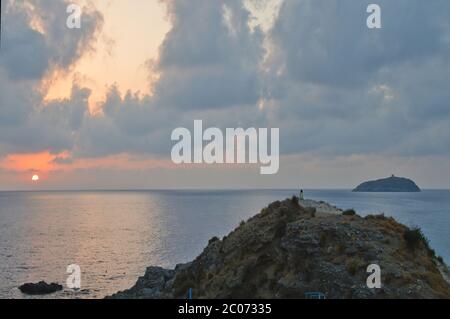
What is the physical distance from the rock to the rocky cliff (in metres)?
40.6

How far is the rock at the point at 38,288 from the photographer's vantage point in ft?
230

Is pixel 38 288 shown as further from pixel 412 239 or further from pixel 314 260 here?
pixel 412 239

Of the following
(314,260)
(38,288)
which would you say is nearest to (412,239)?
(314,260)

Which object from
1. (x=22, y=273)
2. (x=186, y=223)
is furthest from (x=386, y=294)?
(x=186, y=223)

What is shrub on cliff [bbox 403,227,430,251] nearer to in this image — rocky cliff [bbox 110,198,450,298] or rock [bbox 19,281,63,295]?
rocky cliff [bbox 110,198,450,298]

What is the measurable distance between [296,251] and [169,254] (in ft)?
242

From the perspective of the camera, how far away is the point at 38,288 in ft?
233

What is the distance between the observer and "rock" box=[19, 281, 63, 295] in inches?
2766

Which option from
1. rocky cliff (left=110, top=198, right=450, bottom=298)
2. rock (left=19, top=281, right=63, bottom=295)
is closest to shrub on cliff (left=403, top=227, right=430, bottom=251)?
rocky cliff (left=110, top=198, right=450, bottom=298)

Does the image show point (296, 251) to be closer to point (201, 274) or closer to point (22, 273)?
point (201, 274)

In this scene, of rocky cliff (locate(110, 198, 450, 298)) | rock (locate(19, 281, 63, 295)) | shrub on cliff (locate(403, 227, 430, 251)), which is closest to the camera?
rocky cliff (locate(110, 198, 450, 298))

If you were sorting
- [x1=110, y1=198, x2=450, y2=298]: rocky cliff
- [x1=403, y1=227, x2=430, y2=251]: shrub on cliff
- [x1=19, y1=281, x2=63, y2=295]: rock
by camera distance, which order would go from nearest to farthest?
1. [x1=110, y1=198, x2=450, y2=298]: rocky cliff
2. [x1=403, y1=227, x2=430, y2=251]: shrub on cliff
3. [x1=19, y1=281, x2=63, y2=295]: rock
